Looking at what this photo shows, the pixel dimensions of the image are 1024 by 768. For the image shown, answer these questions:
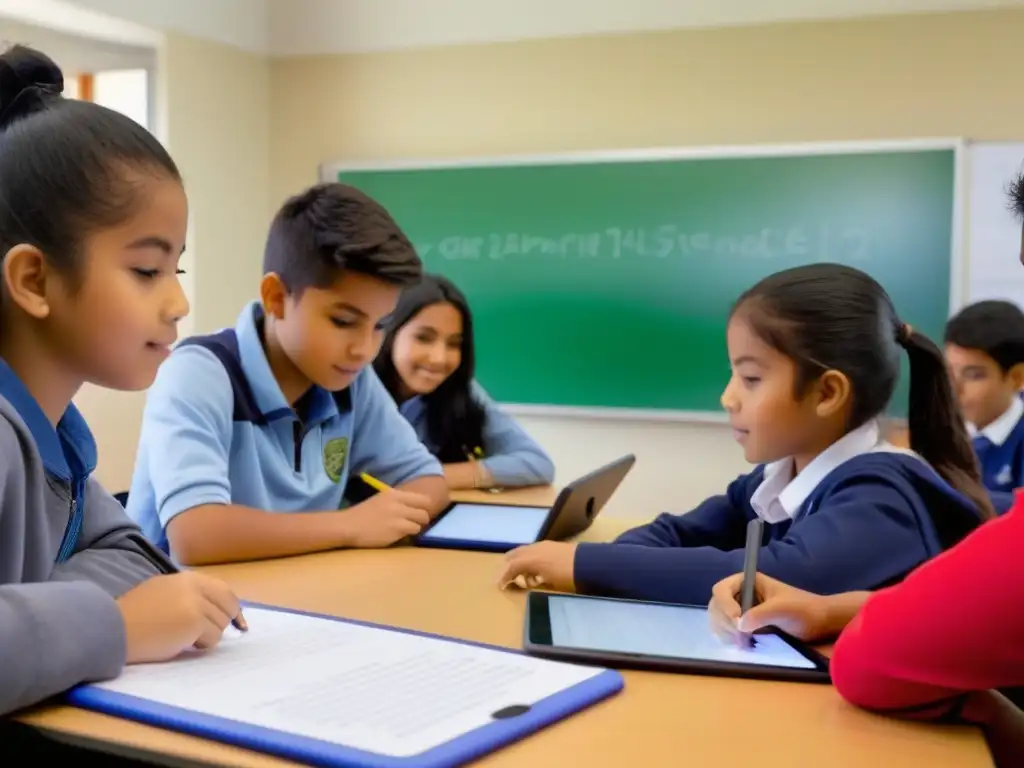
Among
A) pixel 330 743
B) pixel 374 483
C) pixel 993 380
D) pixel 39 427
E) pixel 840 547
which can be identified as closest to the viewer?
pixel 330 743

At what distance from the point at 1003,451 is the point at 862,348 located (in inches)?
62.7

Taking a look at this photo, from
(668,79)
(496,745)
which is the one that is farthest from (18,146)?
(668,79)

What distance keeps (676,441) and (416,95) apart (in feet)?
5.04

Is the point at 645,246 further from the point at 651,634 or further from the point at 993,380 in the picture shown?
the point at 651,634

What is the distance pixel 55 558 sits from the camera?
0.95 meters

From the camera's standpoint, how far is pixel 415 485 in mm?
1717

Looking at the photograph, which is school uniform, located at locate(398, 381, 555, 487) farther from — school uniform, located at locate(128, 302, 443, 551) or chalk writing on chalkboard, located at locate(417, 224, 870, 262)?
chalk writing on chalkboard, located at locate(417, 224, 870, 262)

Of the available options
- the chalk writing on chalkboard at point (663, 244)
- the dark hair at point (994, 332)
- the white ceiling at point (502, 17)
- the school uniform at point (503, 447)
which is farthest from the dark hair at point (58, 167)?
the white ceiling at point (502, 17)

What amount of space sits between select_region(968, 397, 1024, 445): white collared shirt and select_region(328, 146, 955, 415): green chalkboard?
0.51 metres

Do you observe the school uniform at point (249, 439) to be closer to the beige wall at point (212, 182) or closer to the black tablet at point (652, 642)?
the black tablet at point (652, 642)

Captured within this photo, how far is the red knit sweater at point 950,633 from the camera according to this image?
0.73m

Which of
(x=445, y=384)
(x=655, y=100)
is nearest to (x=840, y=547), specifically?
(x=445, y=384)

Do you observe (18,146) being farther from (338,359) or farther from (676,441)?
(676,441)

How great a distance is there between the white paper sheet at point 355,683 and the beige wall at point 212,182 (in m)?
2.60
